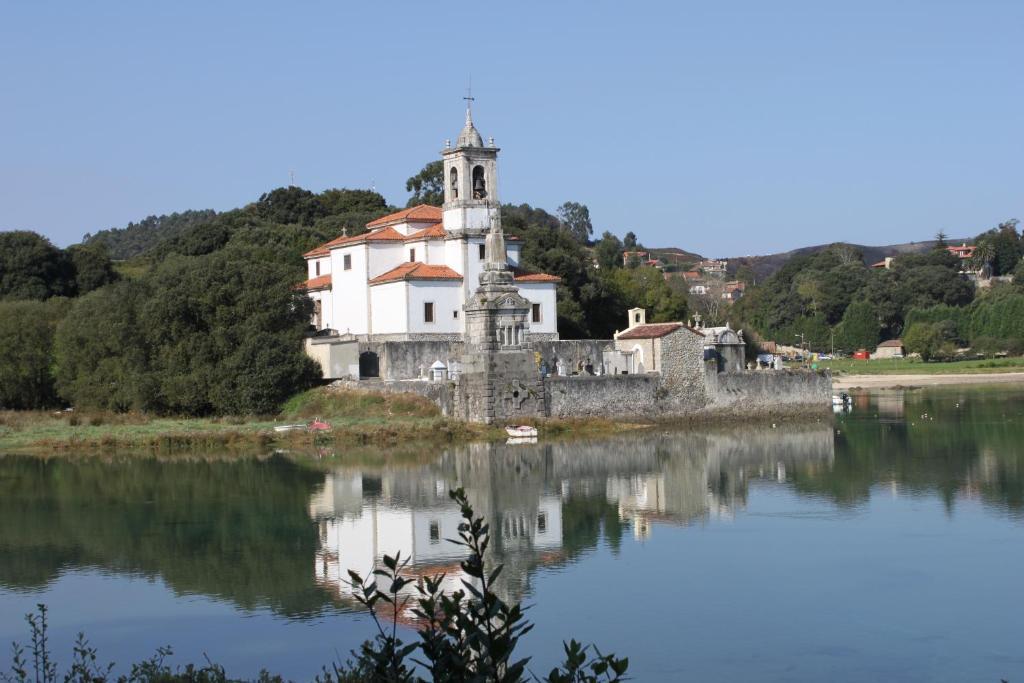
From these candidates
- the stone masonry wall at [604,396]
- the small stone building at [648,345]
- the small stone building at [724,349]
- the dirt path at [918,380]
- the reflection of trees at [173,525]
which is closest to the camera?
the reflection of trees at [173,525]

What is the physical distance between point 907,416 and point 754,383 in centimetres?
616

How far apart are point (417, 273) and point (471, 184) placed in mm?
4135

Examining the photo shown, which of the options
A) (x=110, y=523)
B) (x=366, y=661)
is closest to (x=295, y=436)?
(x=110, y=523)

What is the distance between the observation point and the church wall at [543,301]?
50781mm

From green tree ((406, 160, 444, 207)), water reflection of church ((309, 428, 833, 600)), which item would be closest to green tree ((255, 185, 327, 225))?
green tree ((406, 160, 444, 207))

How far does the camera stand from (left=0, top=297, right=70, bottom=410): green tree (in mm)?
50250

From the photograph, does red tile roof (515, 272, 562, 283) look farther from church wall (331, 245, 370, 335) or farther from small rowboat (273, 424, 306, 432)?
small rowboat (273, 424, 306, 432)

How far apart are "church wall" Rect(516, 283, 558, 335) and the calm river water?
38.4 feet

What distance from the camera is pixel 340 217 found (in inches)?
2911

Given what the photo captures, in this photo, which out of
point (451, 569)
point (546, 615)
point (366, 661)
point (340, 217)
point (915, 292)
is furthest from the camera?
point (915, 292)

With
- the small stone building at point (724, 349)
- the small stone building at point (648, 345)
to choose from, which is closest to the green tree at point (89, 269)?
the small stone building at point (648, 345)

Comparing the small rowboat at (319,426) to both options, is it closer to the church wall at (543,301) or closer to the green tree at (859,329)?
the church wall at (543,301)

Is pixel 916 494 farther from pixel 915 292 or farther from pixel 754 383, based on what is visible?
pixel 915 292

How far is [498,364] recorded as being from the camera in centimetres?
4350
